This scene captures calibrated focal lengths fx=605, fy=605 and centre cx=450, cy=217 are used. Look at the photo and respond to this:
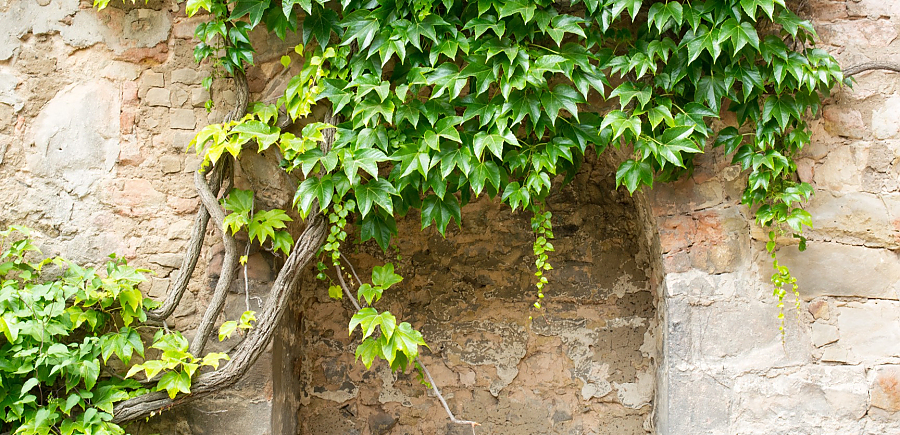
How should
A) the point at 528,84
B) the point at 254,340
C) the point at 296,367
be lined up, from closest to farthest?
1. the point at 528,84
2. the point at 254,340
3. the point at 296,367

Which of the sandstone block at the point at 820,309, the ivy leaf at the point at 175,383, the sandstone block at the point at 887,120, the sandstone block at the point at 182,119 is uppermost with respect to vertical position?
the sandstone block at the point at 887,120

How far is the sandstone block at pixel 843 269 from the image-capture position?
2.09 m

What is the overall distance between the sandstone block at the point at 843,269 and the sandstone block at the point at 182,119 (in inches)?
86.2

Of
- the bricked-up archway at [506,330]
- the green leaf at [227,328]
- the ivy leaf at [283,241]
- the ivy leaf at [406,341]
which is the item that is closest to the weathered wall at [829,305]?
the bricked-up archway at [506,330]

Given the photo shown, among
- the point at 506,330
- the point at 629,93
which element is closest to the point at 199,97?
the point at 629,93

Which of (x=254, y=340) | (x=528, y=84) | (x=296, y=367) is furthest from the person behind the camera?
(x=296, y=367)

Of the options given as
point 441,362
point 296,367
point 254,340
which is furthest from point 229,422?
point 441,362

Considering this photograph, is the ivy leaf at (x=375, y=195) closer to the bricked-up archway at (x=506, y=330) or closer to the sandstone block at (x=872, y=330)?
the bricked-up archway at (x=506, y=330)

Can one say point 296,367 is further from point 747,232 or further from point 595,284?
point 747,232

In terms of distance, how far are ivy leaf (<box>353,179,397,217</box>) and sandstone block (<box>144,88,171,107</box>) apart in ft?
2.67

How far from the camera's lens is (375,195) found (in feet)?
6.62

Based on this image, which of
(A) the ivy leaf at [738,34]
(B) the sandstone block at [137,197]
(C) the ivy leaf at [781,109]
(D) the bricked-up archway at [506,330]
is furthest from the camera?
(D) the bricked-up archway at [506,330]

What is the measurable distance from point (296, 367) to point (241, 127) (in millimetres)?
1191

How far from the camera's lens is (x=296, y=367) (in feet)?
8.92
